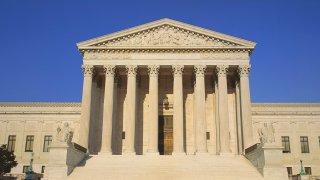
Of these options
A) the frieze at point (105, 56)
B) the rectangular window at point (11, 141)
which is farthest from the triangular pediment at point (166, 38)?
the rectangular window at point (11, 141)

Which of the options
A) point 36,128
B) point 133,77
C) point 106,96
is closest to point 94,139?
point 106,96

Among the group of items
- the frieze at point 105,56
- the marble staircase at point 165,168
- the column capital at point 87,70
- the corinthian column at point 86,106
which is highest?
the frieze at point 105,56

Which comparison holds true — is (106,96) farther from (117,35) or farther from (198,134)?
(198,134)

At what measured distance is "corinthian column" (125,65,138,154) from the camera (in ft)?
122

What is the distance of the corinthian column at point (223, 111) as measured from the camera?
122 feet

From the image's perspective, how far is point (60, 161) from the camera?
1131 inches

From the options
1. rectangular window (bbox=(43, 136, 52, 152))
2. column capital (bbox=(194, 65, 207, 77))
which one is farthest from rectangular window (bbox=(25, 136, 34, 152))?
column capital (bbox=(194, 65, 207, 77))

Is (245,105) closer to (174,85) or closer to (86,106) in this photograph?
(174,85)

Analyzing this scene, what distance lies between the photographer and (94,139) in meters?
40.1

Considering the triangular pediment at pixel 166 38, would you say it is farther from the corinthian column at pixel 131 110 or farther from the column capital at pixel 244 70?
the corinthian column at pixel 131 110

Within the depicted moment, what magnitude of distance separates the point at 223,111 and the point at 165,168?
10.6 meters

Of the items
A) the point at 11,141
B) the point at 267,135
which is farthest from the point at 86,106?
the point at 11,141

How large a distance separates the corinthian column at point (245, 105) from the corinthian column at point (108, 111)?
45.9ft

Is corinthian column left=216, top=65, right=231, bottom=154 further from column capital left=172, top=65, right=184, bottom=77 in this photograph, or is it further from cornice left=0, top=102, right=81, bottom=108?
cornice left=0, top=102, right=81, bottom=108
